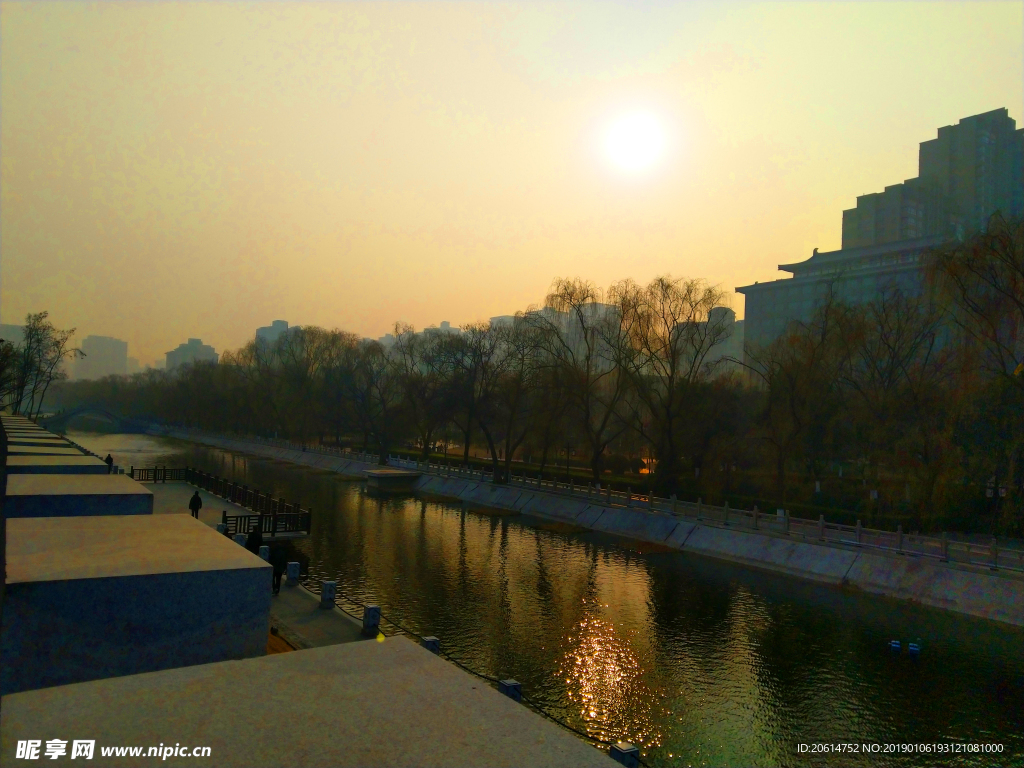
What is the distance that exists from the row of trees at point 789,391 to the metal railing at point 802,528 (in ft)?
6.78

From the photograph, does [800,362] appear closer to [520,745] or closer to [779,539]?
[779,539]

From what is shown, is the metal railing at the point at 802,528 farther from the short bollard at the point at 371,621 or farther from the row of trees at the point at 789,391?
the short bollard at the point at 371,621

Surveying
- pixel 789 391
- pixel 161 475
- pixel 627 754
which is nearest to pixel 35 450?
pixel 161 475

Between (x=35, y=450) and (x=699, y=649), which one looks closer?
(x=699, y=649)

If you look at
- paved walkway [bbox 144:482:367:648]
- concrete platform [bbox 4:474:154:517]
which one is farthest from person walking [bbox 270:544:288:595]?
concrete platform [bbox 4:474:154:517]

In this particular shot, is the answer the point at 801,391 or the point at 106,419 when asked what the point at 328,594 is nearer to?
the point at 801,391

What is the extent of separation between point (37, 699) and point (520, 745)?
4774mm

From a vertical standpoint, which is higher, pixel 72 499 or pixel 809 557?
pixel 72 499

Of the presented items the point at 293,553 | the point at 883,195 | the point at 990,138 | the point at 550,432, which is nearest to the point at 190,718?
the point at 293,553

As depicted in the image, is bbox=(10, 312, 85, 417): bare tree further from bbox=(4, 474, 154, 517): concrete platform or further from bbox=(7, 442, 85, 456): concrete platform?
bbox=(4, 474, 154, 517): concrete platform

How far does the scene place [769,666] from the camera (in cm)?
1552

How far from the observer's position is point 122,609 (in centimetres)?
920

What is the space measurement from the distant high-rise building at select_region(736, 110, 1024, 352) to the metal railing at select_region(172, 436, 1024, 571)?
53.2m

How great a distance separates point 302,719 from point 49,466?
21.4m
